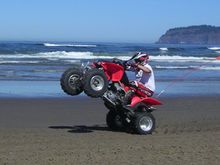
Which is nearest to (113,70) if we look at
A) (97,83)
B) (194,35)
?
(97,83)

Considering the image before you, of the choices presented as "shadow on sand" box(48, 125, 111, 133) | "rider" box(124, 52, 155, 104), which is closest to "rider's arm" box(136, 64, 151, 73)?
"rider" box(124, 52, 155, 104)

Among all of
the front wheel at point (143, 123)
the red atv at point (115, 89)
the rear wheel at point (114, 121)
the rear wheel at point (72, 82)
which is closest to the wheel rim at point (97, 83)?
the red atv at point (115, 89)

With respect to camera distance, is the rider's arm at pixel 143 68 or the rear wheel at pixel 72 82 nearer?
the rear wheel at pixel 72 82

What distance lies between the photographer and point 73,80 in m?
9.62

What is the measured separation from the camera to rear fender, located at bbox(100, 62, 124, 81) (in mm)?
9758

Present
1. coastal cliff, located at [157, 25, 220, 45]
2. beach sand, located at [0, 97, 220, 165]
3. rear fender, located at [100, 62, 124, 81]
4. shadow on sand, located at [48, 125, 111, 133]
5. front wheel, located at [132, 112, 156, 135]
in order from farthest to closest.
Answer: coastal cliff, located at [157, 25, 220, 45] → shadow on sand, located at [48, 125, 111, 133] → front wheel, located at [132, 112, 156, 135] → rear fender, located at [100, 62, 124, 81] → beach sand, located at [0, 97, 220, 165]

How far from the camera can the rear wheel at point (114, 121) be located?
408 inches

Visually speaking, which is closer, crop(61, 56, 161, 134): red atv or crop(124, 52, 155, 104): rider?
crop(61, 56, 161, 134): red atv

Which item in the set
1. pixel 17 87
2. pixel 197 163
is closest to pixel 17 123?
pixel 197 163

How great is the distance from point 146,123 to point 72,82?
1.58 meters

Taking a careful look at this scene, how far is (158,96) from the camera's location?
15836mm

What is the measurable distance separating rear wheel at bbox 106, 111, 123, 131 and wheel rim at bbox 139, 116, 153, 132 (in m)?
0.49

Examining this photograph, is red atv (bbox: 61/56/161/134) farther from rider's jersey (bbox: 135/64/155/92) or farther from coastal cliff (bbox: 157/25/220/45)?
coastal cliff (bbox: 157/25/220/45)

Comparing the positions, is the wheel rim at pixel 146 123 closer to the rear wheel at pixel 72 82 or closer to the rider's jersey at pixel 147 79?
the rider's jersey at pixel 147 79
